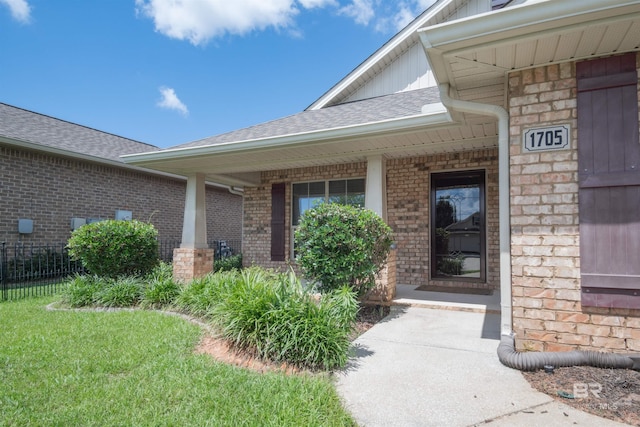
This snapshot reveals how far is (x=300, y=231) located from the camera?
4.98 m

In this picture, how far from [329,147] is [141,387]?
417 cm

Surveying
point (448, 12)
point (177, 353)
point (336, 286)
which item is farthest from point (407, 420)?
point (448, 12)

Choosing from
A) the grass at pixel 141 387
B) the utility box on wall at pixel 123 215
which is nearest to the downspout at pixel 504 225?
the grass at pixel 141 387

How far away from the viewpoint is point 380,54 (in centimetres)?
923

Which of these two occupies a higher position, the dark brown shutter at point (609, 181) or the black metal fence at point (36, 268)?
the dark brown shutter at point (609, 181)

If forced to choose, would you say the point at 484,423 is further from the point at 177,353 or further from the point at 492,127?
the point at 492,127

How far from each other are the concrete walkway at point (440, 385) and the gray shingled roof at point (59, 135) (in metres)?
9.30

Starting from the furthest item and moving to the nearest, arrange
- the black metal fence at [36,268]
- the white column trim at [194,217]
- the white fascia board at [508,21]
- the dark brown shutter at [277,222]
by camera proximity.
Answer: the dark brown shutter at [277,222] → the white column trim at [194,217] → the black metal fence at [36,268] → the white fascia board at [508,21]

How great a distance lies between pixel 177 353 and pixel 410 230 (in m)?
4.99

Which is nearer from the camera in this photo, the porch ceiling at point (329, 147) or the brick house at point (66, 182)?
the porch ceiling at point (329, 147)

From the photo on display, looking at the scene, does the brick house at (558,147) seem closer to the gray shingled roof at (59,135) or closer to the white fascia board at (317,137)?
the white fascia board at (317,137)

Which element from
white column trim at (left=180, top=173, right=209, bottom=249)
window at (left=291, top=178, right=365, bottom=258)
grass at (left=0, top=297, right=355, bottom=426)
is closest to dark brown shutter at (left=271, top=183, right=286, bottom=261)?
window at (left=291, top=178, right=365, bottom=258)

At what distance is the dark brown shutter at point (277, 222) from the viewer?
839 centimetres

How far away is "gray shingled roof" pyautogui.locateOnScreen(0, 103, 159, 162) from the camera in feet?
28.7
